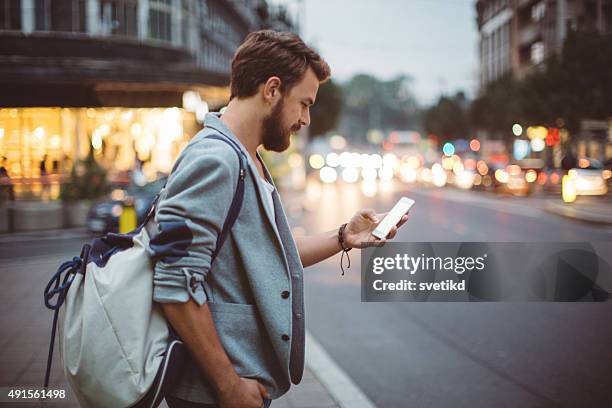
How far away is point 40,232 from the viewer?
18078 millimetres

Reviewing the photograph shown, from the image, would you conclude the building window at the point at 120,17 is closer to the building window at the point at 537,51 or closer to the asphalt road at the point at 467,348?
the asphalt road at the point at 467,348

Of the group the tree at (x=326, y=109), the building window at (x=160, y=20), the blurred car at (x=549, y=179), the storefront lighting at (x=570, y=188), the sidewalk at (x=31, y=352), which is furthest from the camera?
the tree at (x=326, y=109)

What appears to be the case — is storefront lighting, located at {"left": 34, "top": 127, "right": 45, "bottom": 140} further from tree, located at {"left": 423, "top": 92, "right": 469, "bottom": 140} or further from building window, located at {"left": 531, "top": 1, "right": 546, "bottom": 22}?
tree, located at {"left": 423, "top": 92, "right": 469, "bottom": 140}

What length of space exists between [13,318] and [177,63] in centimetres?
2963

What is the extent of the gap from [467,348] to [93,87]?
26.6 m

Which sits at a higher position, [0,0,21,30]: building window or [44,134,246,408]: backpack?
[0,0,21,30]: building window

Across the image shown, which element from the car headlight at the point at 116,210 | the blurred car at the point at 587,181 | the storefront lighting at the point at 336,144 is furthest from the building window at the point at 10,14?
the storefront lighting at the point at 336,144

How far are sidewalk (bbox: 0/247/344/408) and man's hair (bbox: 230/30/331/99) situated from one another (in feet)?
10.1

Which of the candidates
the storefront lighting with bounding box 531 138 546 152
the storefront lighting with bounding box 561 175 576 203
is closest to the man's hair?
the storefront lighting with bounding box 561 175 576 203

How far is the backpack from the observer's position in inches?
75.2

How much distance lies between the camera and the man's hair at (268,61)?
2086 mm

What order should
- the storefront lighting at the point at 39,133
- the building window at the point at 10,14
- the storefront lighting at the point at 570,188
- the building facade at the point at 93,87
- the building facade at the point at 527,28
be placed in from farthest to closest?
the building facade at the point at 527,28, the building window at the point at 10,14, the storefront lighting at the point at 39,133, the building facade at the point at 93,87, the storefront lighting at the point at 570,188

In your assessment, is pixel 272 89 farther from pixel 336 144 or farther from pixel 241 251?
pixel 336 144

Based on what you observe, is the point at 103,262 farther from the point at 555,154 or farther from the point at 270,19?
the point at 270,19
